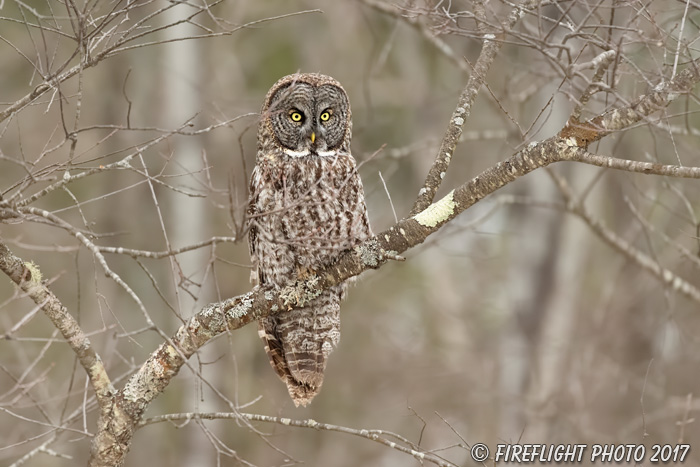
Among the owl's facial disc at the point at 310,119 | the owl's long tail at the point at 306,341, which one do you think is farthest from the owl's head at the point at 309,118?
the owl's long tail at the point at 306,341

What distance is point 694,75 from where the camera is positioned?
139 inches

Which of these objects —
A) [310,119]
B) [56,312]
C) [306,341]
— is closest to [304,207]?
[310,119]

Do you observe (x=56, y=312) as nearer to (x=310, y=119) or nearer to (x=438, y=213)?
(x=438, y=213)

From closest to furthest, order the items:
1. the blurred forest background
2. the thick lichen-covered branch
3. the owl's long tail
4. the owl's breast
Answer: the thick lichen-covered branch
the owl's breast
the owl's long tail
the blurred forest background

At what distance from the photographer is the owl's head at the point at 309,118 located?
5.61 meters

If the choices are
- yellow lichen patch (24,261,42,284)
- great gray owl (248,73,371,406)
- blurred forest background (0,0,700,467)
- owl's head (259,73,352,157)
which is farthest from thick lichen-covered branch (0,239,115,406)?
blurred forest background (0,0,700,467)

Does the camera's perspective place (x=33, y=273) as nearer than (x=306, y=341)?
Yes

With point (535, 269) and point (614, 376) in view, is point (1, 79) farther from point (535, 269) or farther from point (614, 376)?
point (614, 376)

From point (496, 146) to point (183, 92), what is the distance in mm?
6404

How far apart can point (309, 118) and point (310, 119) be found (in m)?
0.01

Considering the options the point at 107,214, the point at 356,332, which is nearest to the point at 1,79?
the point at 107,214

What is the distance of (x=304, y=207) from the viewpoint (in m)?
5.29

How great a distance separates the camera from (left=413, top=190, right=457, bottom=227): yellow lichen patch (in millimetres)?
4039
